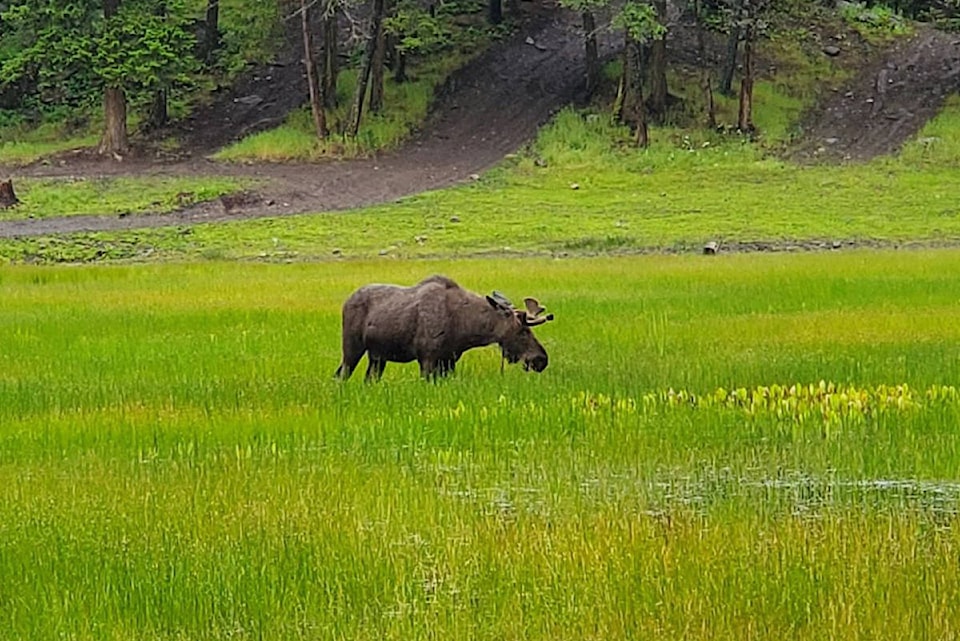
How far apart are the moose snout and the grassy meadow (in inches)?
6.3

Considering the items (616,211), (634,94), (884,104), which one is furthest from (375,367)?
(884,104)

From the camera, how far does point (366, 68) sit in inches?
1783

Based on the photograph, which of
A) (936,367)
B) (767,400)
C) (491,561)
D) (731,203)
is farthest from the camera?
(731,203)

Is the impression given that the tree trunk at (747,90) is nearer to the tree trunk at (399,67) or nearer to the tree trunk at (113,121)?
the tree trunk at (399,67)

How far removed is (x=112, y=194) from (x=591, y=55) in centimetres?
1619

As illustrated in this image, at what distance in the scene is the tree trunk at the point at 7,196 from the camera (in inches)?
1544

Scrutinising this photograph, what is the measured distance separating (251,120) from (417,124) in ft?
19.0

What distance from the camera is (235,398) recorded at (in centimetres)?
1268

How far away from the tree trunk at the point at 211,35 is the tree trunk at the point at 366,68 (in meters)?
9.30

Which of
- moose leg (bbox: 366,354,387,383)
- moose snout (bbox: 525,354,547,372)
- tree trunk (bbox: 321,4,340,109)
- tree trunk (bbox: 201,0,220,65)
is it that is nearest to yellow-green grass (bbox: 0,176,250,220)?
tree trunk (bbox: 321,4,340,109)

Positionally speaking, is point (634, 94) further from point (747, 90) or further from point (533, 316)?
point (533, 316)

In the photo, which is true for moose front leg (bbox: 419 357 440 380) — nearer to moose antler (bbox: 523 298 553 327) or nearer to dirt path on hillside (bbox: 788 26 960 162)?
moose antler (bbox: 523 298 553 327)

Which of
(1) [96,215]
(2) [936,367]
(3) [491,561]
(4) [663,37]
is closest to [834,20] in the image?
(4) [663,37]

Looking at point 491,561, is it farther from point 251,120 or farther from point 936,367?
point 251,120
